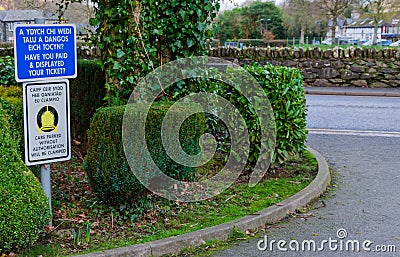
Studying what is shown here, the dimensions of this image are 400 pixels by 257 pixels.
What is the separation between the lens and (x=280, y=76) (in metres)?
7.20

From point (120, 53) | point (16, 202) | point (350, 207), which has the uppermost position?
point (120, 53)

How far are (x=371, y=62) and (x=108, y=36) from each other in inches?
626

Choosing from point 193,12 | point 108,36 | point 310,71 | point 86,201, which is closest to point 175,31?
point 193,12

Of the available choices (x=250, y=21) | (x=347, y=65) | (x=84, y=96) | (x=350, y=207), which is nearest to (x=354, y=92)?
(x=347, y=65)

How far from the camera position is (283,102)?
23.5 feet

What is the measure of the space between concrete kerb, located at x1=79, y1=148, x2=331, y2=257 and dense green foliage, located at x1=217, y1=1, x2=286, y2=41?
1431 inches

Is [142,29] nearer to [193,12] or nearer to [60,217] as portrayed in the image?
[193,12]

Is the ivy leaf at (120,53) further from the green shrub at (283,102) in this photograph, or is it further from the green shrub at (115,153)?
the green shrub at (283,102)

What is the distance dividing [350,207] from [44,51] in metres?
3.68

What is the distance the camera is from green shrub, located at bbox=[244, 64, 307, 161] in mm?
7117

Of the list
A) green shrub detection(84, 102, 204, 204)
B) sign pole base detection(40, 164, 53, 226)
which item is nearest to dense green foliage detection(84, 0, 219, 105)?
green shrub detection(84, 102, 204, 204)

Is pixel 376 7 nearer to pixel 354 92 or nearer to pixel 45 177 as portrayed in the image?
pixel 354 92

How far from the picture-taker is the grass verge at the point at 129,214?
4.81m

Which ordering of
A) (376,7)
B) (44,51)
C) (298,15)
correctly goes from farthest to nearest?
(298,15) → (376,7) → (44,51)
